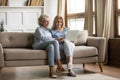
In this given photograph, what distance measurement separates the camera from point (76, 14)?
6016mm

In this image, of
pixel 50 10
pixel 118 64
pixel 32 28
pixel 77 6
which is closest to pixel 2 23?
pixel 32 28

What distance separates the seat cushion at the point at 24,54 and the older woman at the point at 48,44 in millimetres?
113

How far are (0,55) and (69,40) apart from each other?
1.11m

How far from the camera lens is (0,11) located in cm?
605

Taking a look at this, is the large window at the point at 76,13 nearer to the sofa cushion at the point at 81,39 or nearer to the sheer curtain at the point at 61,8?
the sheer curtain at the point at 61,8

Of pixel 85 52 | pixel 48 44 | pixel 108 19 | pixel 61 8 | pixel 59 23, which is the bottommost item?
pixel 85 52

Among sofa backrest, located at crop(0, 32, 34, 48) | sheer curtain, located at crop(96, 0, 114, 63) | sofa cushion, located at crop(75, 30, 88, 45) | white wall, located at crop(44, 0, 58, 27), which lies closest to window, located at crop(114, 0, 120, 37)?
sheer curtain, located at crop(96, 0, 114, 63)

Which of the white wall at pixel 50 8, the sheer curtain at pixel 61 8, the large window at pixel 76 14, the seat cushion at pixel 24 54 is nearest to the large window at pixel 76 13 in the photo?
the large window at pixel 76 14

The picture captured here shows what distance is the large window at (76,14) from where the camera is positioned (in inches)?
230

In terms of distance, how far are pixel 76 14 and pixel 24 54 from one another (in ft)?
9.27

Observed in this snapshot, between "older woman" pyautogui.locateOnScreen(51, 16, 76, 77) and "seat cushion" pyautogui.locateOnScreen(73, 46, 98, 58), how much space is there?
117 millimetres

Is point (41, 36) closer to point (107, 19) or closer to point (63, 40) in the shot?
point (63, 40)

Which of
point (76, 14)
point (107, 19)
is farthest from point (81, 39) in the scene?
point (76, 14)

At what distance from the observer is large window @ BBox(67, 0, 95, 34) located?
5848 mm
